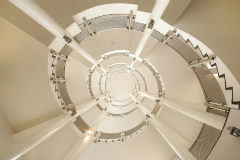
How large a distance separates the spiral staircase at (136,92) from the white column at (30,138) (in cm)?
2

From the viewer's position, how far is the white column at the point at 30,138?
4.18 m

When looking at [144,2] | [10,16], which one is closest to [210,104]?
[144,2]

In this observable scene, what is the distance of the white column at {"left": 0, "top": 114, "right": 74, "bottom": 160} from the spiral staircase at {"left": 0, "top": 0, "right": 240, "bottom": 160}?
20mm

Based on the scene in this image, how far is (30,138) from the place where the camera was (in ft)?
15.6

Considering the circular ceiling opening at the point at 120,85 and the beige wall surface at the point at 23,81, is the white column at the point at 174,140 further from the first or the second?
the beige wall surface at the point at 23,81

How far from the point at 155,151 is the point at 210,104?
136 inches

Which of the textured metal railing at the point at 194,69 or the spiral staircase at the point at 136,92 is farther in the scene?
the textured metal railing at the point at 194,69

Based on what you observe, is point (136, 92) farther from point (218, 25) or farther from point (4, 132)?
point (218, 25)

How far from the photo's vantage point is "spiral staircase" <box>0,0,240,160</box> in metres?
4.44

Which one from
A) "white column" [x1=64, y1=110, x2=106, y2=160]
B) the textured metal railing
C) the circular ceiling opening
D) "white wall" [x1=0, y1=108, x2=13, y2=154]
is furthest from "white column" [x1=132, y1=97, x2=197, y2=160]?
"white wall" [x1=0, y1=108, x2=13, y2=154]

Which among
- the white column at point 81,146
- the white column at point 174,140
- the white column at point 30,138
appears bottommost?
the white column at point 81,146

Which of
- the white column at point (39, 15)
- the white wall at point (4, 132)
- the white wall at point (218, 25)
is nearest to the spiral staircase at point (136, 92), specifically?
the white column at point (39, 15)

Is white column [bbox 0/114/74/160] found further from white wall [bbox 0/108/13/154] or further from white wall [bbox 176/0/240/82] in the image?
white wall [bbox 176/0/240/82]

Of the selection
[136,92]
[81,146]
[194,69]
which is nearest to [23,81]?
[81,146]
